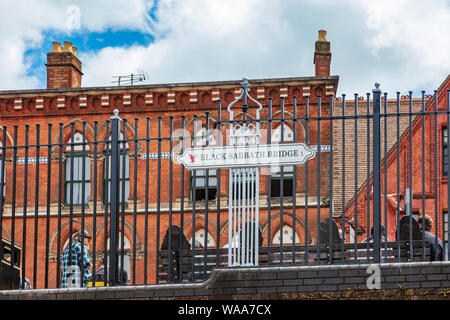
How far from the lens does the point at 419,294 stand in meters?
8.72

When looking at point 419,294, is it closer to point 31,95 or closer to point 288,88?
point 288,88

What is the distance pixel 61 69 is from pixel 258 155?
18.3 metres

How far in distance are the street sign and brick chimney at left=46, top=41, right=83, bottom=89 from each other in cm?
1778

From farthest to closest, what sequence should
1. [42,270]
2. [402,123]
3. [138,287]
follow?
1. [402,123]
2. [42,270]
3. [138,287]

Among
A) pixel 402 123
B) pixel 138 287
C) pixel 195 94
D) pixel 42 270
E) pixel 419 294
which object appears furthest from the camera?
A: pixel 402 123

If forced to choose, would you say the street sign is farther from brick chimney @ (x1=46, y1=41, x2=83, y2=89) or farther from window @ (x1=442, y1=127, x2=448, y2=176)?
brick chimney @ (x1=46, y1=41, x2=83, y2=89)

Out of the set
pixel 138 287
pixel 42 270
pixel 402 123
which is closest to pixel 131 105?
pixel 42 270

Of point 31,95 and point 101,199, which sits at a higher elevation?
point 31,95

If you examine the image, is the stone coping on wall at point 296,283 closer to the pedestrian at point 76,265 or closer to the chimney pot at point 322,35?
the pedestrian at point 76,265

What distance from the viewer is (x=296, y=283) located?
895 cm

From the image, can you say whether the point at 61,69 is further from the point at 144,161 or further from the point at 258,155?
the point at 258,155

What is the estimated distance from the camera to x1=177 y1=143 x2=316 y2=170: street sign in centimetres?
944

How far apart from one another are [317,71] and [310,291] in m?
17.4

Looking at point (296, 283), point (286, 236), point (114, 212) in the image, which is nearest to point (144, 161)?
point (286, 236)
